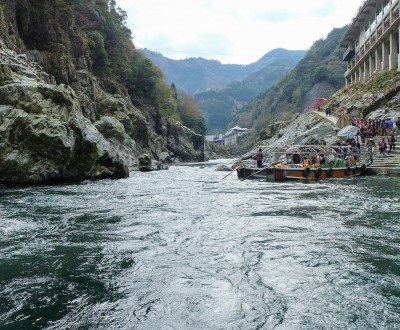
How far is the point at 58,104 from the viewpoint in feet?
68.2

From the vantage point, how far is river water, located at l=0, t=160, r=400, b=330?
4.56 meters

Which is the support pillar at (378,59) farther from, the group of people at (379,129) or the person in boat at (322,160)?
the person in boat at (322,160)

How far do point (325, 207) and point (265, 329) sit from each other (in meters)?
8.63

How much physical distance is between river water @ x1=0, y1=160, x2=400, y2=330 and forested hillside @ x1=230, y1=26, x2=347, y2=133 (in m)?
84.6

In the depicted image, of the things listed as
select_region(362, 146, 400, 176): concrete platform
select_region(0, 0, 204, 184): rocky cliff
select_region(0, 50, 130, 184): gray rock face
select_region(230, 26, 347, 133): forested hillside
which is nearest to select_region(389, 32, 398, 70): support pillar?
select_region(362, 146, 400, 176): concrete platform

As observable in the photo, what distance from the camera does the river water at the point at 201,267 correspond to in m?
4.56

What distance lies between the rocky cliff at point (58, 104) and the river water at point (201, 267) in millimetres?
6728

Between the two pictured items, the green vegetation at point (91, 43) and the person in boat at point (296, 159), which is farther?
the green vegetation at point (91, 43)

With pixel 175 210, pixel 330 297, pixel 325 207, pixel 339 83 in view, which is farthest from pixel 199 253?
pixel 339 83

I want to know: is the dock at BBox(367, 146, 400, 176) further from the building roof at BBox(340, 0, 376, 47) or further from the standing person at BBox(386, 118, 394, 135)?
the building roof at BBox(340, 0, 376, 47)

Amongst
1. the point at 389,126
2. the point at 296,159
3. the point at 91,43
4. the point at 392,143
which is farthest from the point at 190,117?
the point at 296,159

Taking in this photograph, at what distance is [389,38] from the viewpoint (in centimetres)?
4284

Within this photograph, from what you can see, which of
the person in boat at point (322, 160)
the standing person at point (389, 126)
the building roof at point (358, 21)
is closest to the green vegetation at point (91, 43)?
the person in boat at point (322, 160)

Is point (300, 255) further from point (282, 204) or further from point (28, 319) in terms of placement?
point (282, 204)
